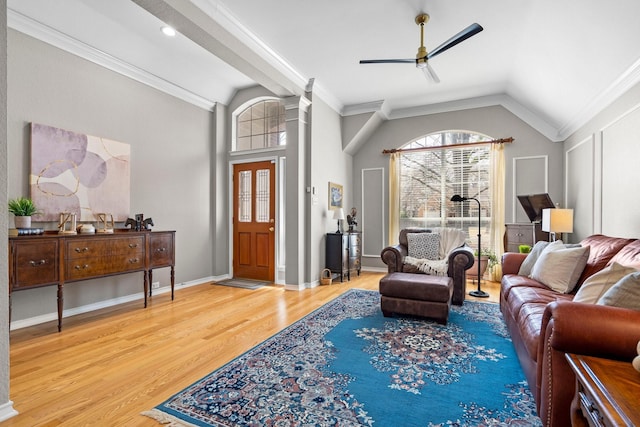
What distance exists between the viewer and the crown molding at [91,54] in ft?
10.0

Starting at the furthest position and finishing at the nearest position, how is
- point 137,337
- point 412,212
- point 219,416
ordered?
1. point 412,212
2. point 137,337
3. point 219,416

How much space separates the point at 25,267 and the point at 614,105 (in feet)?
19.5

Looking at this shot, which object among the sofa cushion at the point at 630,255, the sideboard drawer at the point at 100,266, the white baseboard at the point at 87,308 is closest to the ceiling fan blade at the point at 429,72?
the sofa cushion at the point at 630,255

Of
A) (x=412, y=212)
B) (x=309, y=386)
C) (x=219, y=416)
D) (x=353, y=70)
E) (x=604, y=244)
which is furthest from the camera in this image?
(x=412, y=212)

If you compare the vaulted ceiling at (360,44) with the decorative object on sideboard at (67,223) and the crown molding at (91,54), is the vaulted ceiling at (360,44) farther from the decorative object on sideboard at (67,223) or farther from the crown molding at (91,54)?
the decorative object on sideboard at (67,223)

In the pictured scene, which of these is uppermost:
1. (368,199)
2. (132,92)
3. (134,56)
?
(134,56)

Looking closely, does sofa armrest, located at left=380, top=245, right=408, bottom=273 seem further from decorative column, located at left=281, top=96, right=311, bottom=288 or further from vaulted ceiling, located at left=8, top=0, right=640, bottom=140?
vaulted ceiling, located at left=8, top=0, right=640, bottom=140

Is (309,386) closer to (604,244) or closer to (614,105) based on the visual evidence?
(604,244)

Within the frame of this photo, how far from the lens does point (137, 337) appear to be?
2.87 meters

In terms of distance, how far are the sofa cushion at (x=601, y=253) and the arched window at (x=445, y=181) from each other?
2802 mm

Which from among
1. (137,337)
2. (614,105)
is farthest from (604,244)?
(137,337)

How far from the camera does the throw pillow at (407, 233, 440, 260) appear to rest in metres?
4.40

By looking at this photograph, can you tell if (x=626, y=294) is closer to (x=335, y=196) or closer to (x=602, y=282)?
(x=602, y=282)

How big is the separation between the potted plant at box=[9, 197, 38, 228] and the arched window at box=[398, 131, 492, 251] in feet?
17.4
